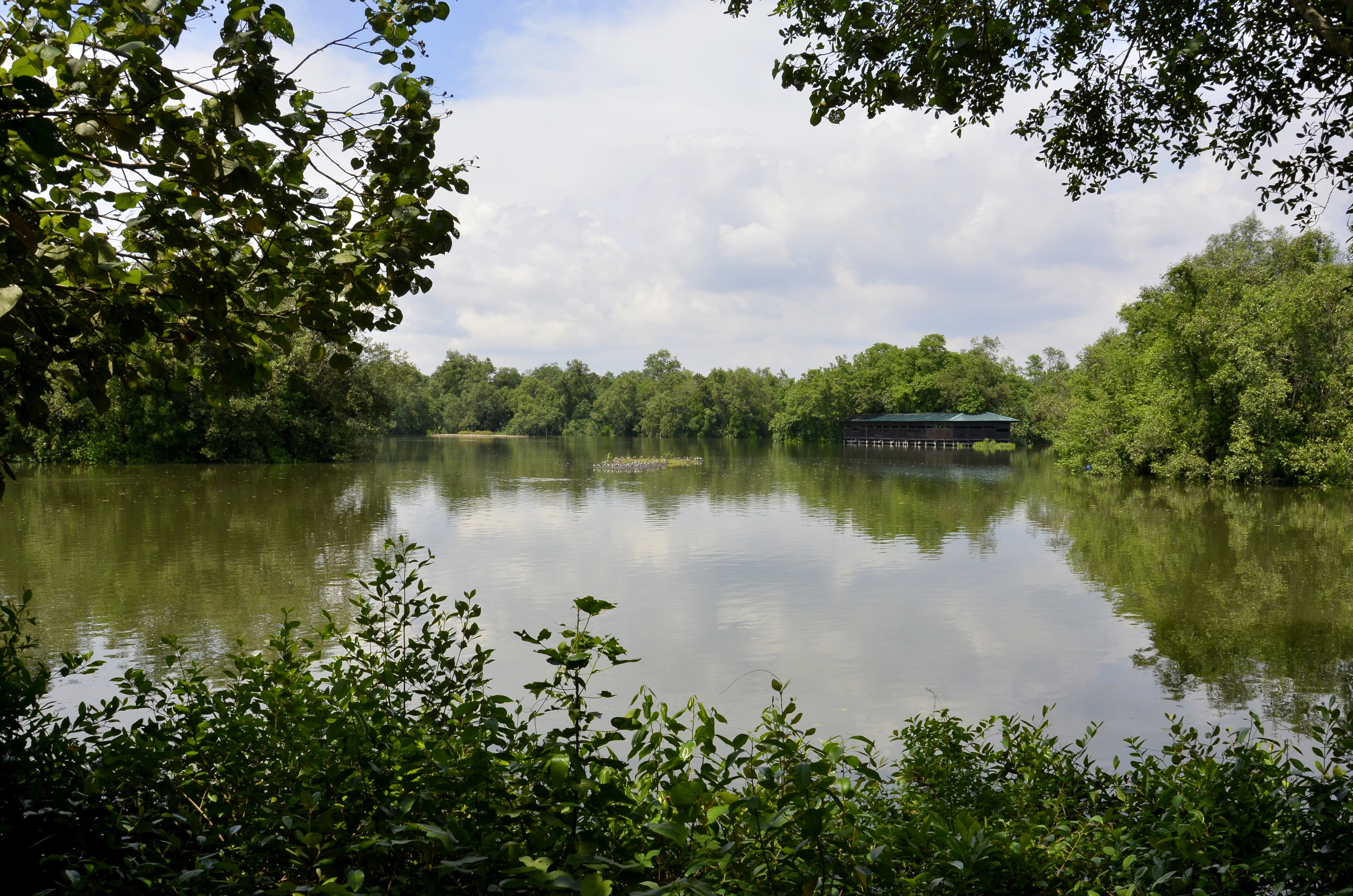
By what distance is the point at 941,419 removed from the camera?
79938 millimetres

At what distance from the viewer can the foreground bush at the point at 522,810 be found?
2002 millimetres

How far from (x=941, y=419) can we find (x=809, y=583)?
6986 cm

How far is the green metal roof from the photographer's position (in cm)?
7862

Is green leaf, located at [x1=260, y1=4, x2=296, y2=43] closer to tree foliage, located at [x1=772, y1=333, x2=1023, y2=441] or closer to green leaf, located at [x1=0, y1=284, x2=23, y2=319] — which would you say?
green leaf, located at [x1=0, y1=284, x2=23, y2=319]

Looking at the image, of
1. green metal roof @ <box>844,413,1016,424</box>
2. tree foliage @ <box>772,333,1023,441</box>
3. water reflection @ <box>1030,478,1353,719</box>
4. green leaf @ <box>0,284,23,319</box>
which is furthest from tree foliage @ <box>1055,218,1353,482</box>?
tree foliage @ <box>772,333,1023,441</box>

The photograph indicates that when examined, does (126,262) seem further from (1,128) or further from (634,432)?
(634,432)

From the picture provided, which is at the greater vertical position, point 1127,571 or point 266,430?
point 266,430

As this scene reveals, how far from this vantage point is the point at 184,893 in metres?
2.14

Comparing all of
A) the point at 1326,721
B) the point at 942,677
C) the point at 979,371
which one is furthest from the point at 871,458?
the point at 1326,721

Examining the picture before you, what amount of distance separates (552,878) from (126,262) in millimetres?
2526

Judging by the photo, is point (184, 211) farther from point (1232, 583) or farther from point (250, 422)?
point (250, 422)

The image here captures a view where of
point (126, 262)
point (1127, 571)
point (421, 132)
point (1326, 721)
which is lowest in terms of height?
point (1127, 571)

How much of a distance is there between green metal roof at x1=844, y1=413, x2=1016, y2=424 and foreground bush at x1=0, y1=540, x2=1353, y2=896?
79442 millimetres

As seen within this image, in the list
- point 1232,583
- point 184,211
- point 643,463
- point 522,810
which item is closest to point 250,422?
point 643,463
